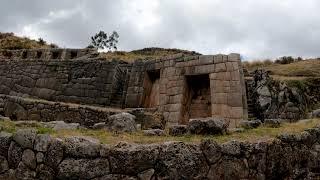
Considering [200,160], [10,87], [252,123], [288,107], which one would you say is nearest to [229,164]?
[200,160]

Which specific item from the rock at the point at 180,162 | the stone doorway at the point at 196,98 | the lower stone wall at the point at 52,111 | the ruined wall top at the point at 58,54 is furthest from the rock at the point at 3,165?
the ruined wall top at the point at 58,54

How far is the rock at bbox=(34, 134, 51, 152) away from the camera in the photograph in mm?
5973

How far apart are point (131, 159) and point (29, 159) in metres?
1.33

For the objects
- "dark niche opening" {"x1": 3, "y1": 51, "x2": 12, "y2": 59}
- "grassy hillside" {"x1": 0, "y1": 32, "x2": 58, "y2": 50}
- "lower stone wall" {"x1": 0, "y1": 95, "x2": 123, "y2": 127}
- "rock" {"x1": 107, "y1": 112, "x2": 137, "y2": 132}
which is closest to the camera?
"rock" {"x1": 107, "y1": 112, "x2": 137, "y2": 132}

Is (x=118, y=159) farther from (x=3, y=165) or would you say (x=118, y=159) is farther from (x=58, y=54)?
(x=58, y=54)

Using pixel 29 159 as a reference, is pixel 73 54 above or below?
above

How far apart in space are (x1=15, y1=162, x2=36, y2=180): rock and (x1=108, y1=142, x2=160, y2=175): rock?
41.3 inches

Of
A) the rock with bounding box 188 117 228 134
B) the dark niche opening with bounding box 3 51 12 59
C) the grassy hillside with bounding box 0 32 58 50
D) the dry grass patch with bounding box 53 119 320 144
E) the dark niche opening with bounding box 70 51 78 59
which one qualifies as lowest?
the dry grass patch with bounding box 53 119 320 144

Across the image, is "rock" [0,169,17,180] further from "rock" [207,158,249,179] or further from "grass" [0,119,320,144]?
"rock" [207,158,249,179]

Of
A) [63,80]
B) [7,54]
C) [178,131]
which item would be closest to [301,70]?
[63,80]

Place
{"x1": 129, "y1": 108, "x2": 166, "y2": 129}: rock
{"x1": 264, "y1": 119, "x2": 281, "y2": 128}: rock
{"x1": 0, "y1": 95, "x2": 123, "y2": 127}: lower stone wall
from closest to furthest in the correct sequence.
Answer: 1. {"x1": 264, "y1": 119, "x2": 281, "y2": 128}: rock
2. {"x1": 0, "y1": 95, "x2": 123, "y2": 127}: lower stone wall
3. {"x1": 129, "y1": 108, "x2": 166, "y2": 129}: rock

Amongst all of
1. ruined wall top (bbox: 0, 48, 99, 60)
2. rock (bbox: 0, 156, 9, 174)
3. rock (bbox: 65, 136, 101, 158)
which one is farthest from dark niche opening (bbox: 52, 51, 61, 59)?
rock (bbox: 65, 136, 101, 158)

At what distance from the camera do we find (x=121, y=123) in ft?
24.1

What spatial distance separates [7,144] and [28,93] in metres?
11.7
